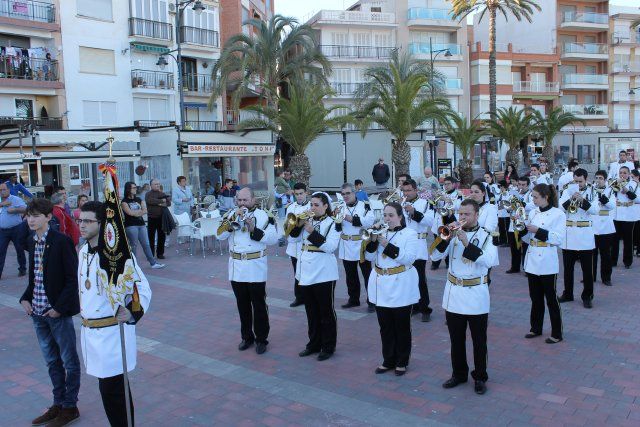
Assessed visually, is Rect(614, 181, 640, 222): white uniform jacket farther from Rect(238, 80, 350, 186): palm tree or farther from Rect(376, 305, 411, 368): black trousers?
Rect(238, 80, 350, 186): palm tree

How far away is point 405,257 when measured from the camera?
6.21 metres

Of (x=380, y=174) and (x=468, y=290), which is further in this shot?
(x=380, y=174)

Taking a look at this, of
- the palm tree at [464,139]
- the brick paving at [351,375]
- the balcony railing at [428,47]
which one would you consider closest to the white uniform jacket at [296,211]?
the brick paving at [351,375]

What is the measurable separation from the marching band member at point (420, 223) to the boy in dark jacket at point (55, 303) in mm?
4536

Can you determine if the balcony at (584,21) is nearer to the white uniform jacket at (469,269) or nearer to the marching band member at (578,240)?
the marching band member at (578,240)

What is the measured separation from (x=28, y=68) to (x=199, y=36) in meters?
11.1

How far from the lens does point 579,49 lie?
5469cm

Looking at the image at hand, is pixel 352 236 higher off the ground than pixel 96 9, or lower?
lower

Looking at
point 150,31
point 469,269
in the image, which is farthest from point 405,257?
point 150,31

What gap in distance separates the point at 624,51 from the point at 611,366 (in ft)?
193

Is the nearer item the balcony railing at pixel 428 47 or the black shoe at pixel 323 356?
the black shoe at pixel 323 356

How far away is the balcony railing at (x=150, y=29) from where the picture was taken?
3328 cm

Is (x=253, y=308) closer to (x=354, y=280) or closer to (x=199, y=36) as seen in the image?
(x=354, y=280)

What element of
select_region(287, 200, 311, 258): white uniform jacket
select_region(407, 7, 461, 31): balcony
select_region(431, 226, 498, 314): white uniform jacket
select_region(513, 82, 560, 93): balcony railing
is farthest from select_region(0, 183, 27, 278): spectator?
select_region(513, 82, 560, 93): balcony railing
